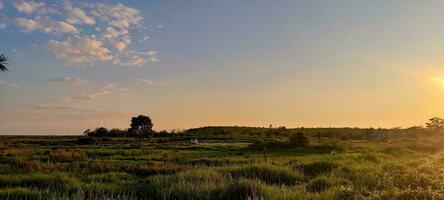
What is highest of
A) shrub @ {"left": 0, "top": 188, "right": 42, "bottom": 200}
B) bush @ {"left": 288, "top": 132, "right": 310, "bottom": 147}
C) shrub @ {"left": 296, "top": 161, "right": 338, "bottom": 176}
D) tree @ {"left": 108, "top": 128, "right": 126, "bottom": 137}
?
tree @ {"left": 108, "top": 128, "right": 126, "bottom": 137}

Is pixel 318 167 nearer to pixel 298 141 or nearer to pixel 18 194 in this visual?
pixel 18 194

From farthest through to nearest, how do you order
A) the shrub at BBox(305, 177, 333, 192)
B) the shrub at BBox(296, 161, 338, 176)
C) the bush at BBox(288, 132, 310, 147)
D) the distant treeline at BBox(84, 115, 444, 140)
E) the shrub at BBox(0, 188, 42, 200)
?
the distant treeline at BBox(84, 115, 444, 140) → the bush at BBox(288, 132, 310, 147) → the shrub at BBox(296, 161, 338, 176) → the shrub at BBox(305, 177, 333, 192) → the shrub at BBox(0, 188, 42, 200)

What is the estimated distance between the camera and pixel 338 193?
13242mm

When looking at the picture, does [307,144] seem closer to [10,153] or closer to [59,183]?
[10,153]

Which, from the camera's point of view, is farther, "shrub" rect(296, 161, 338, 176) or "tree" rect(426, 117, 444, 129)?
"tree" rect(426, 117, 444, 129)

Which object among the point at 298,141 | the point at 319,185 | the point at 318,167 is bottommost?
the point at 319,185

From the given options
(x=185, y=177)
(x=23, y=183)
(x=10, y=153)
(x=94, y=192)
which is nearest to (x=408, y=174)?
(x=185, y=177)

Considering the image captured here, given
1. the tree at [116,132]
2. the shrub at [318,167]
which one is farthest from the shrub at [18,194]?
the tree at [116,132]

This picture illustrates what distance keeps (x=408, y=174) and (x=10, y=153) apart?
94.5 ft

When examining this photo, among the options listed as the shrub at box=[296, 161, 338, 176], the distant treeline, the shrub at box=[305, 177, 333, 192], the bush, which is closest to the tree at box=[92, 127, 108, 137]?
the distant treeline

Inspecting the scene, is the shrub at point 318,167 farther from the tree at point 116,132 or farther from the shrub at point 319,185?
the tree at point 116,132

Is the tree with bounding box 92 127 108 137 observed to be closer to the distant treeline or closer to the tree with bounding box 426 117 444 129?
the distant treeline

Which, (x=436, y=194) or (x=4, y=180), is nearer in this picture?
(x=436, y=194)

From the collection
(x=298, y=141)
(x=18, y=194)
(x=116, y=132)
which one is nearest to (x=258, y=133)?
(x=116, y=132)
